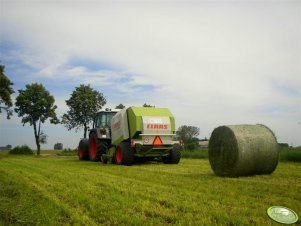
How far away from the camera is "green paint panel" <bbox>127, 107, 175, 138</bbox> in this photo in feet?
50.0

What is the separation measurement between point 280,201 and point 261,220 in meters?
1.41

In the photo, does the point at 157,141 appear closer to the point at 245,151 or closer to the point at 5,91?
the point at 245,151

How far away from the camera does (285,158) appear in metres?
17.3

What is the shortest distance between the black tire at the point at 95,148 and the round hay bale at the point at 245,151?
28.5ft

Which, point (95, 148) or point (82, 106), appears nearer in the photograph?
point (95, 148)

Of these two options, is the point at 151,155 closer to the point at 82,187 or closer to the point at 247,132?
the point at 247,132

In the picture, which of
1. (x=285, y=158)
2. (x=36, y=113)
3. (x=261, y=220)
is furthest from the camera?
(x=36, y=113)

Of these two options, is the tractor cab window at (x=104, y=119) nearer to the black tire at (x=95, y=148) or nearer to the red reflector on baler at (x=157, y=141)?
the black tire at (x=95, y=148)

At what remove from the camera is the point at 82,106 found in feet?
150

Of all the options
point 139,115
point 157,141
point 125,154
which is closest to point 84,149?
point 125,154

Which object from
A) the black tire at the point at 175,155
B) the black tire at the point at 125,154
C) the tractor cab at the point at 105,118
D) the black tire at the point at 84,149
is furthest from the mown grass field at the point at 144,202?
the black tire at the point at 84,149

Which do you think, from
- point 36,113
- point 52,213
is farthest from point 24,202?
point 36,113

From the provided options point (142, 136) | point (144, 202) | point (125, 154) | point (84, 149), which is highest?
point (142, 136)

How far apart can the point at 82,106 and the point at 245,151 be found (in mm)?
37672
